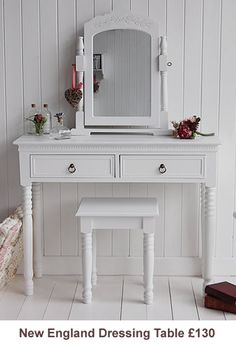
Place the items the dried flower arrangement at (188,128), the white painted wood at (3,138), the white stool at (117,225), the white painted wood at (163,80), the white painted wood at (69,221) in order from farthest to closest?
the white painted wood at (69,221)
the white painted wood at (3,138)
the white painted wood at (163,80)
the dried flower arrangement at (188,128)
the white stool at (117,225)

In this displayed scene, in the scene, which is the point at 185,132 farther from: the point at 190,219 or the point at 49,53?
the point at 49,53

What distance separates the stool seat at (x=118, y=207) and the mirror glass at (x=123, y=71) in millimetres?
478

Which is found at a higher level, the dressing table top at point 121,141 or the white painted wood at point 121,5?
the white painted wood at point 121,5

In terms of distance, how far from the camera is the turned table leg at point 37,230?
15.3 feet

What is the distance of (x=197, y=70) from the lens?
4617 millimetres

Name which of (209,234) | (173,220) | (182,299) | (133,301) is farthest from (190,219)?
(133,301)

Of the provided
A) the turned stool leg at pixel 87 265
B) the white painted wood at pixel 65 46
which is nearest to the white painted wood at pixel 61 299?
the turned stool leg at pixel 87 265

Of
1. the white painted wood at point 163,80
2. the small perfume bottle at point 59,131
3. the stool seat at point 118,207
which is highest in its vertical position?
the white painted wood at point 163,80

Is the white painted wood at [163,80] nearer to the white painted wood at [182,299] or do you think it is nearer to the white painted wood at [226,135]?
the white painted wood at [226,135]

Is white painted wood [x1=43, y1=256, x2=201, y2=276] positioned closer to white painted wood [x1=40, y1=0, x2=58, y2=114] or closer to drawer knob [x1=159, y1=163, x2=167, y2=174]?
drawer knob [x1=159, y1=163, x2=167, y2=174]

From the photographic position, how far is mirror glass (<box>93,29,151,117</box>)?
4551mm

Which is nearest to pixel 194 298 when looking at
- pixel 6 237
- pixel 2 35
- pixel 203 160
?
pixel 203 160

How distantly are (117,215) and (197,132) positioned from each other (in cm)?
64
